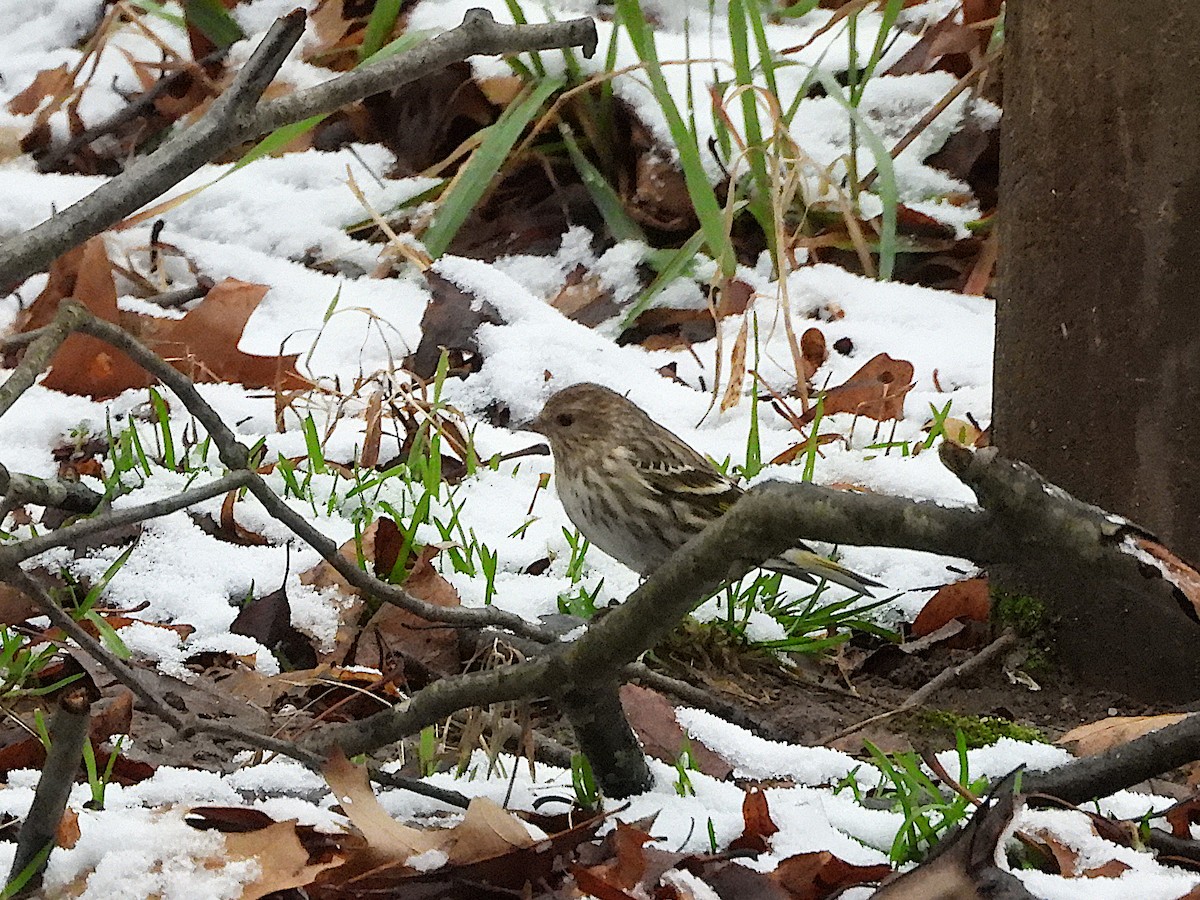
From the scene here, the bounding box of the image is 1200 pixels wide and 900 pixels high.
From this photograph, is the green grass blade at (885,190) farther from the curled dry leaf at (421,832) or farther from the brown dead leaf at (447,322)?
the curled dry leaf at (421,832)

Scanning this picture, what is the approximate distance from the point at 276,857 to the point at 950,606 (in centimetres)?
177

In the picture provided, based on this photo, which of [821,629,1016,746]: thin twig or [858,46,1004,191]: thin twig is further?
[858,46,1004,191]: thin twig

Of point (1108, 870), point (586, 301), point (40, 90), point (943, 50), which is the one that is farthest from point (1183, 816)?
point (40, 90)

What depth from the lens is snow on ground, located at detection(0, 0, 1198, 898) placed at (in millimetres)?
1636

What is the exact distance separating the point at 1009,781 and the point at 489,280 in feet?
10.1

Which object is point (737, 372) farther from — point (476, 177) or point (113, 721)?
point (113, 721)

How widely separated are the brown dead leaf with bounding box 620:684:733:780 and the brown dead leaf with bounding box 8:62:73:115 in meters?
4.56

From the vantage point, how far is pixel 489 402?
4059mm

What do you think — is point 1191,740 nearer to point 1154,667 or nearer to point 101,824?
point 1154,667

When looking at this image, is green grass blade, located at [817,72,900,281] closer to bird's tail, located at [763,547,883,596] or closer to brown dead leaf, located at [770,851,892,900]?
bird's tail, located at [763,547,883,596]

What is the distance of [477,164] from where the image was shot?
4.70 meters

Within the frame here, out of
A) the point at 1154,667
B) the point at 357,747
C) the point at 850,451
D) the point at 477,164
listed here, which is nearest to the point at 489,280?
the point at 477,164

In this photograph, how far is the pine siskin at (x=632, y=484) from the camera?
3.00 m

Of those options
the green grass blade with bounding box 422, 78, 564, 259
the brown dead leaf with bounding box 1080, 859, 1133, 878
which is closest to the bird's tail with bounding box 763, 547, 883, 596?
the brown dead leaf with bounding box 1080, 859, 1133, 878
